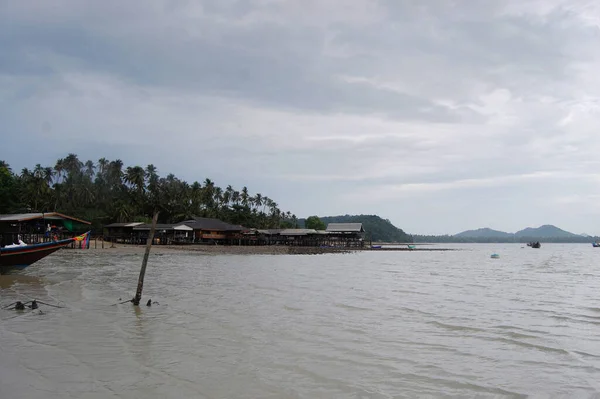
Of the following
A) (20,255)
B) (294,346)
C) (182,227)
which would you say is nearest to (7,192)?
(182,227)

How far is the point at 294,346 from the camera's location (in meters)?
8.72

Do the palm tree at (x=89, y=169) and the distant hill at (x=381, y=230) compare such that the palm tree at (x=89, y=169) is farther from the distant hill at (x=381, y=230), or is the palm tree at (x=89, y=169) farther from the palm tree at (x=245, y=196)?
the distant hill at (x=381, y=230)

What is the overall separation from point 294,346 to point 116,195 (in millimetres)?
67609

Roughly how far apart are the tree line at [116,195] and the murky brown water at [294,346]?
45.5 m

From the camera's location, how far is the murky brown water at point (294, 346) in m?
6.32

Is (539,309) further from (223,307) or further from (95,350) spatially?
(95,350)

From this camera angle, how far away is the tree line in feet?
188

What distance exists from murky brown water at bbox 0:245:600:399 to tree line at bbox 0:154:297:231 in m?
45.5

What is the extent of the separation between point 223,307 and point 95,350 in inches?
218

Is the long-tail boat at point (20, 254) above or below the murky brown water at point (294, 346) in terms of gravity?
above

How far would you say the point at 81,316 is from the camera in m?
10.9

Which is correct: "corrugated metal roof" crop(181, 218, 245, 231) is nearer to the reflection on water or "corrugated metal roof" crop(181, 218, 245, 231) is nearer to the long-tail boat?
the reflection on water

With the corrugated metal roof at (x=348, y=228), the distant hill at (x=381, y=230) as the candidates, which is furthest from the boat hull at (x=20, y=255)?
the distant hill at (x=381, y=230)

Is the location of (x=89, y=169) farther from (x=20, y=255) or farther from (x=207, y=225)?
(x=20, y=255)
